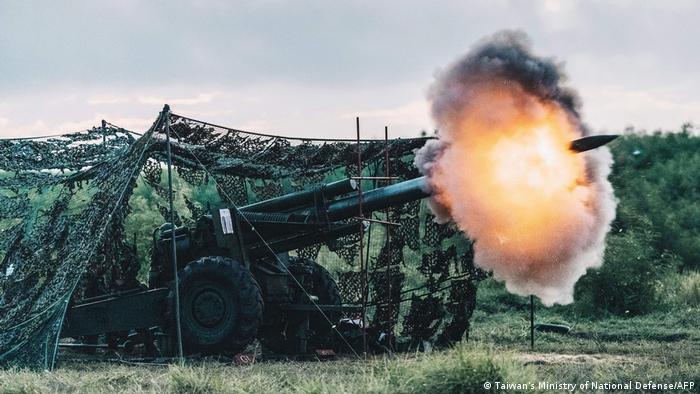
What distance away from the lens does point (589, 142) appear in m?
14.0

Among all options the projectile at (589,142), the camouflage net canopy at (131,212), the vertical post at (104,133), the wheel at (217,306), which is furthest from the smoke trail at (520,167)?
the vertical post at (104,133)

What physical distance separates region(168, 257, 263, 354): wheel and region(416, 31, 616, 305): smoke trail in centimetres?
347

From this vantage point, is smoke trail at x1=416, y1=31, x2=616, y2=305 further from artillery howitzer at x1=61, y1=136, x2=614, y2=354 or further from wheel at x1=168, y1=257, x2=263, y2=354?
wheel at x1=168, y1=257, x2=263, y2=354

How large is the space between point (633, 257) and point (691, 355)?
790cm

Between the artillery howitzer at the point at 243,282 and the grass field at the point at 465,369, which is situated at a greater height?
the artillery howitzer at the point at 243,282

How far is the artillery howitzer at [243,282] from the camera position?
16.0m

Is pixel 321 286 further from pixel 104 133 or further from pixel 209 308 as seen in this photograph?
pixel 104 133

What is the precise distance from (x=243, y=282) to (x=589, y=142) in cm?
612

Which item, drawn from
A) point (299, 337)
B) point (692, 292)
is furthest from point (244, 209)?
point (692, 292)

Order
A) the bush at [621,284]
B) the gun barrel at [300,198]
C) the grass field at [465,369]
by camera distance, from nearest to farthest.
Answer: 1. the grass field at [465,369]
2. the gun barrel at [300,198]
3. the bush at [621,284]

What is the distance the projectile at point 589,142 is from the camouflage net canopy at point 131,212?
3.18 metres

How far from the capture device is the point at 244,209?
1695 centimetres

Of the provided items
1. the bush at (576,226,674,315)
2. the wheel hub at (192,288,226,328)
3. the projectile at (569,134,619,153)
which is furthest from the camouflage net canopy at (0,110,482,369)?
the bush at (576,226,674,315)

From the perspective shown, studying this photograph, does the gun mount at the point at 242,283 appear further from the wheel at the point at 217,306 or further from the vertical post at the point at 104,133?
the vertical post at the point at 104,133
